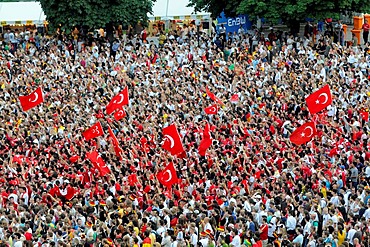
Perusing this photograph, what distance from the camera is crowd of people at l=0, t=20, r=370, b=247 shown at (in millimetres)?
17172

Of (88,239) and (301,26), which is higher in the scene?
(301,26)

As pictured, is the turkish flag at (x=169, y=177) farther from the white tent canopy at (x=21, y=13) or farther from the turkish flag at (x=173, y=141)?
the white tent canopy at (x=21, y=13)

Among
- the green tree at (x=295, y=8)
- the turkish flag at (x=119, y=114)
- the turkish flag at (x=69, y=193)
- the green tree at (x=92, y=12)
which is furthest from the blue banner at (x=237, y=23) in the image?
the turkish flag at (x=69, y=193)

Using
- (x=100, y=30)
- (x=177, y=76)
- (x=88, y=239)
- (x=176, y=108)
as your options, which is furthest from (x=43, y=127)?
(x=100, y=30)

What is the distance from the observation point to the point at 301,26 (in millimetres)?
40000

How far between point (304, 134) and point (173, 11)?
2163cm

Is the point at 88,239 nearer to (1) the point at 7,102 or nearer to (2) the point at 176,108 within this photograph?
(2) the point at 176,108

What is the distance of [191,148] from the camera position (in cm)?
2267

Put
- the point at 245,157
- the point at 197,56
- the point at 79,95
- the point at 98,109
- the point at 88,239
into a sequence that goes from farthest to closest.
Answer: the point at 197,56, the point at 79,95, the point at 98,109, the point at 245,157, the point at 88,239

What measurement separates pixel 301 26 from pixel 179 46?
7587mm

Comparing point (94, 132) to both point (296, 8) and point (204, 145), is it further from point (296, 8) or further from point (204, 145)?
point (296, 8)

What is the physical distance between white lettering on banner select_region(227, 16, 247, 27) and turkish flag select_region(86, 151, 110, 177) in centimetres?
1929

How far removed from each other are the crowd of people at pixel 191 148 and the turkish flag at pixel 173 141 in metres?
0.32

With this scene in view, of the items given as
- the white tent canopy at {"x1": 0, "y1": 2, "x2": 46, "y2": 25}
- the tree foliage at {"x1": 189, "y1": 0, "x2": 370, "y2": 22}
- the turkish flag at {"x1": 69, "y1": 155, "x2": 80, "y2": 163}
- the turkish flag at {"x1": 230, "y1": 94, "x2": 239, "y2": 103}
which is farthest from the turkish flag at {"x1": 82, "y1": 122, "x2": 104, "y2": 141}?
the white tent canopy at {"x1": 0, "y1": 2, "x2": 46, "y2": 25}
